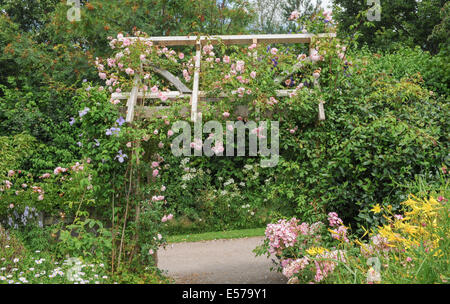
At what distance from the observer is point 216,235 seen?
8.64 m

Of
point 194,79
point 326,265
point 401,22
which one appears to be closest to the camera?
point 326,265

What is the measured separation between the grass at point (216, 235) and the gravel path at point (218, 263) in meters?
0.22

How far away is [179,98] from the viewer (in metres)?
4.70

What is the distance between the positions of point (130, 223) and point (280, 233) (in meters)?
1.51

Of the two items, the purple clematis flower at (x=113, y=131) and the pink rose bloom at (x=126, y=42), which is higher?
the pink rose bloom at (x=126, y=42)

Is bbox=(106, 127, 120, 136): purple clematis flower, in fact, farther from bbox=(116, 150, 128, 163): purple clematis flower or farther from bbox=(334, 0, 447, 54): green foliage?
bbox=(334, 0, 447, 54): green foliage

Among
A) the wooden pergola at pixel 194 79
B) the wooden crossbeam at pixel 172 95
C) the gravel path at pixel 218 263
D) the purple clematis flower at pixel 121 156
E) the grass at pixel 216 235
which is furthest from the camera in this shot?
the grass at pixel 216 235

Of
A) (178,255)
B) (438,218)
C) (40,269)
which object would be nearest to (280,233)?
(438,218)

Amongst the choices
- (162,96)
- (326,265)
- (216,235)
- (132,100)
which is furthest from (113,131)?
(216,235)

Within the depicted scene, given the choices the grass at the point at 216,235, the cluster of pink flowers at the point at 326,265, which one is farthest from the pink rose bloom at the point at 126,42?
the grass at the point at 216,235

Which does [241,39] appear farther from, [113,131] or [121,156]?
[121,156]

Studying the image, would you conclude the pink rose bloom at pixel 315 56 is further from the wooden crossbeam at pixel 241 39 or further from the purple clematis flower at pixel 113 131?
the purple clematis flower at pixel 113 131

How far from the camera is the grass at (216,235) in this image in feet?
27.6

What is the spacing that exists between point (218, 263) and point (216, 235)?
207cm
